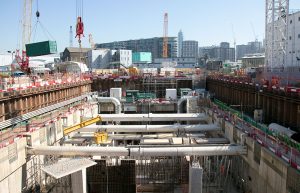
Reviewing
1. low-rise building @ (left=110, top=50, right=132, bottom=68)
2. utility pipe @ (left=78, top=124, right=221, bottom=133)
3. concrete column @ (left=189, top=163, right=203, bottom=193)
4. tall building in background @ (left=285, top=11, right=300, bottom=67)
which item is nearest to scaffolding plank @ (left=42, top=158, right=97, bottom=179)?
concrete column @ (left=189, top=163, right=203, bottom=193)

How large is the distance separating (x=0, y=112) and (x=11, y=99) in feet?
5.40

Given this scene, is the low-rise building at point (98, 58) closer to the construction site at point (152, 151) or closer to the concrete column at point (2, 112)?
the construction site at point (152, 151)

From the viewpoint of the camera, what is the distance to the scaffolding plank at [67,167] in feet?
47.1

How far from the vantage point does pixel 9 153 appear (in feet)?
49.6

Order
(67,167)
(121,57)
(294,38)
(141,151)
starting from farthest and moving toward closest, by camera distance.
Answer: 1. (121,57)
2. (294,38)
3. (141,151)
4. (67,167)

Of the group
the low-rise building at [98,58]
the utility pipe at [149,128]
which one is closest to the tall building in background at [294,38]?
the utility pipe at [149,128]

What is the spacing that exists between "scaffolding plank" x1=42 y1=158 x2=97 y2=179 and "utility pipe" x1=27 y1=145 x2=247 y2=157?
100 centimetres

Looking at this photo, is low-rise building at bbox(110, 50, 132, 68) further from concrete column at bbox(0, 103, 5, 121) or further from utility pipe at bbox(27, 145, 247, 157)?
utility pipe at bbox(27, 145, 247, 157)

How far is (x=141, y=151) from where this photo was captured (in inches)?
653

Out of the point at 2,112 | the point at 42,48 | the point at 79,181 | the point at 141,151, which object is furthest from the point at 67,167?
the point at 42,48

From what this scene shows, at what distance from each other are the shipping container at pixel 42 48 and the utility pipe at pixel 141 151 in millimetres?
25923

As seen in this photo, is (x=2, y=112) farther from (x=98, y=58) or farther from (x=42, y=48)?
(x=98, y=58)

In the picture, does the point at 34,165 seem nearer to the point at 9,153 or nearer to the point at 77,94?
the point at 9,153

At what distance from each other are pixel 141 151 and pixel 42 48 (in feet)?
97.8
